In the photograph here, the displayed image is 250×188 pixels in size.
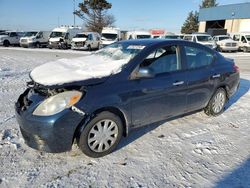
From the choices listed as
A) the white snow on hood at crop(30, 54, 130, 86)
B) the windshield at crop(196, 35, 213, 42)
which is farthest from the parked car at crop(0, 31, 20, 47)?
the white snow on hood at crop(30, 54, 130, 86)

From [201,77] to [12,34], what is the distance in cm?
3118

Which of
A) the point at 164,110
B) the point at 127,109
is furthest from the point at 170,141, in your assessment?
the point at 127,109

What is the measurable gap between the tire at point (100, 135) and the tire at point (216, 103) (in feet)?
7.67

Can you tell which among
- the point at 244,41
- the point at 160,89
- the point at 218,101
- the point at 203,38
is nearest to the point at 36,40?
the point at 203,38

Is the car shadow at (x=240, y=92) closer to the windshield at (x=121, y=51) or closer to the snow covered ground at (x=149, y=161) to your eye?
the snow covered ground at (x=149, y=161)

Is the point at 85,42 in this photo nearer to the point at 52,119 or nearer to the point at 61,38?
the point at 61,38

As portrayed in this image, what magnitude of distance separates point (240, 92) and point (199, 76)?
11.1ft

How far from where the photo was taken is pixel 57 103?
3201 millimetres

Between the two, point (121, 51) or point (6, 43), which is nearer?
point (121, 51)

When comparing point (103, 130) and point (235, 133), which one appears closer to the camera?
point (103, 130)

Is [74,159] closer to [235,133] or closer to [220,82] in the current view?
[235,133]

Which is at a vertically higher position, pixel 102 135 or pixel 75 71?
pixel 75 71

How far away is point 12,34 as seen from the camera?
3106 cm

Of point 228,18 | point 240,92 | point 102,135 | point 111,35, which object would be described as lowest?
point 240,92
